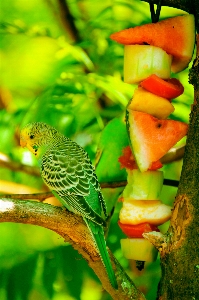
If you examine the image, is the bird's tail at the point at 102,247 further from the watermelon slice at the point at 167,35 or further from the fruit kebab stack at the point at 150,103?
the watermelon slice at the point at 167,35

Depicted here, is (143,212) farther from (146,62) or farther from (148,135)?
(146,62)

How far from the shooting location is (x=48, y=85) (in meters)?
0.94

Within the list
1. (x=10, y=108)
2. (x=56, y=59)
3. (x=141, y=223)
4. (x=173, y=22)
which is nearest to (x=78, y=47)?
(x=56, y=59)

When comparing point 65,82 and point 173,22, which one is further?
point 65,82

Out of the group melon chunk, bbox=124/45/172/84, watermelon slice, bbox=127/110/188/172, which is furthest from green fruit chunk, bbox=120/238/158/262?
melon chunk, bbox=124/45/172/84

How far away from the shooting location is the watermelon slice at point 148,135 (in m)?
0.69

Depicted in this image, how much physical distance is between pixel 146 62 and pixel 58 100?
0.94 ft

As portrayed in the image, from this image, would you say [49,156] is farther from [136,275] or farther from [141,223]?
[136,275]

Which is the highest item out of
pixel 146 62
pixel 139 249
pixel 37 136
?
pixel 146 62

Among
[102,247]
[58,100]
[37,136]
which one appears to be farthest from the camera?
[58,100]

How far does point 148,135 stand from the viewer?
69cm

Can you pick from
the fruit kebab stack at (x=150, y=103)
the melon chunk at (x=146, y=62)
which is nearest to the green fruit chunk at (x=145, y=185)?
the fruit kebab stack at (x=150, y=103)

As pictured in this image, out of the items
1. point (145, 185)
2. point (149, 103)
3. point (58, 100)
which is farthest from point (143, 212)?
point (58, 100)

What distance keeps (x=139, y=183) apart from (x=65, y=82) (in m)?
0.31
